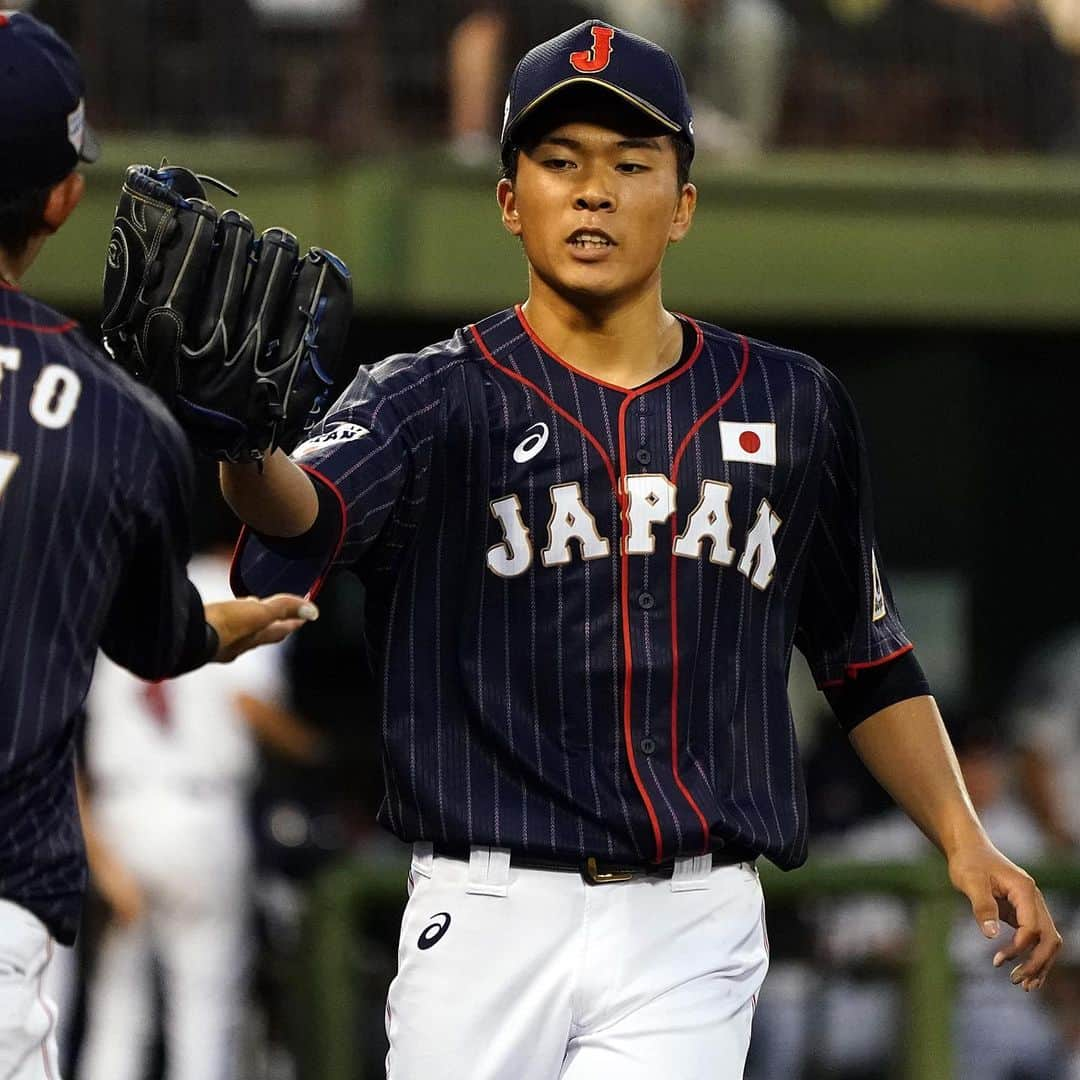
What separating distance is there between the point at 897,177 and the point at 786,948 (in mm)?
4231

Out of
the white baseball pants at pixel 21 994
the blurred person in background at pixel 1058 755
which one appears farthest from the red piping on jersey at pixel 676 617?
the blurred person in background at pixel 1058 755

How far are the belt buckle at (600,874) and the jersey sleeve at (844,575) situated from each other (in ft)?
2.11

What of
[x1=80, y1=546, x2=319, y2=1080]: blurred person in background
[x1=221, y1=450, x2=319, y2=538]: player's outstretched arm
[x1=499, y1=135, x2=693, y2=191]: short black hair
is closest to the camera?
[x1=221, y1=450, x2=319, y2=538]: player's outstretched arm

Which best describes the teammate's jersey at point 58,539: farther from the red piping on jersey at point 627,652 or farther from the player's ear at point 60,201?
the red piping on jersey at point 627,652

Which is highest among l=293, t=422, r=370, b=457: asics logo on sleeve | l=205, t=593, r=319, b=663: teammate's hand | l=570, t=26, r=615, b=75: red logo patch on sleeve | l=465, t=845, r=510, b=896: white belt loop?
l=570, t=26, r=615, b=75: red logo patch on sleeve

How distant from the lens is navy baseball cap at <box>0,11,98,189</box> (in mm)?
2846

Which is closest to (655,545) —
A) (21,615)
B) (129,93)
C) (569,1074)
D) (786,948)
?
A: (569,1074)

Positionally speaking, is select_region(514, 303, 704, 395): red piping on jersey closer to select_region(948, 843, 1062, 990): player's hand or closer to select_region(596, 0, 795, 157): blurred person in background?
select_region(948, 843, 1062, 990): player's hand

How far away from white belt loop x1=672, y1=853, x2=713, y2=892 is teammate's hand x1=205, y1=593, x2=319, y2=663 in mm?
723

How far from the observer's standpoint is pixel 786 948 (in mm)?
6445

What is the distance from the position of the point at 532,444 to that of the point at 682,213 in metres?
0.49

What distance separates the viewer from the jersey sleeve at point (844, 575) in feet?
12.5

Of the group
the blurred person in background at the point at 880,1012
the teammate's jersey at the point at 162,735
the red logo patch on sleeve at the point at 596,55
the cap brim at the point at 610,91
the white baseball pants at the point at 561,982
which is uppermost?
the red logo patch on sleeve at the point at 596,55

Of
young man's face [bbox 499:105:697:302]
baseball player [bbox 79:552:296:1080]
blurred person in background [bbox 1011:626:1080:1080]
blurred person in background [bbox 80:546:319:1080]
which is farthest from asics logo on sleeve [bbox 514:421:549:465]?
blurred person in background [bbox 80:546:319:1080]
